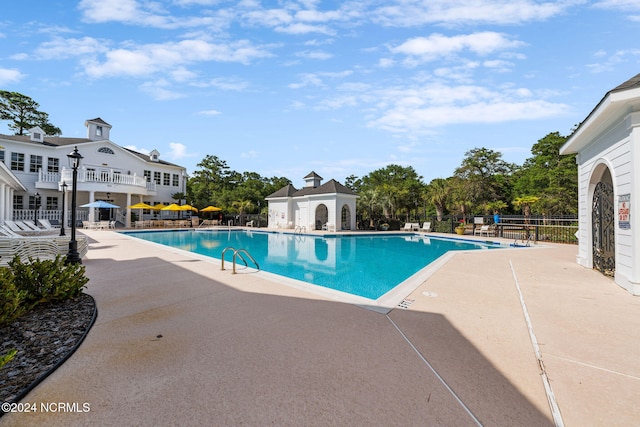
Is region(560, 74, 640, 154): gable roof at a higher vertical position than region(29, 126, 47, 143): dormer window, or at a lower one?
lower

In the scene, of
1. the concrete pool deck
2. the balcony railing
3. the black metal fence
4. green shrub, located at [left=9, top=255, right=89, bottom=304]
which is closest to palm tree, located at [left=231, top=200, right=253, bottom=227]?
the balcony railing

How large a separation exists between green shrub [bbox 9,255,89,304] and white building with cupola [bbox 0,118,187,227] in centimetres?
1990

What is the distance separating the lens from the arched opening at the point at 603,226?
7371mm

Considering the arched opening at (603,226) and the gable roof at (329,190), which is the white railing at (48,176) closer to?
the gable roof at (329,190)

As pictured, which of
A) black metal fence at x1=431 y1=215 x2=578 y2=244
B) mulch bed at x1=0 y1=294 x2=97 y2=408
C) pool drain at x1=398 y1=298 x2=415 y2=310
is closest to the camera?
mulch bed at x1=0 y1=294 x2=97 y2=408

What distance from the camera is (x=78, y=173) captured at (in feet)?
76.7

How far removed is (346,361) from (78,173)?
Answer: 93.6 ft

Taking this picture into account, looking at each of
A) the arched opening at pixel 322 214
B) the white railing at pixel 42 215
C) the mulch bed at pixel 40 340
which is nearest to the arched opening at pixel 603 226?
the mulch bed at pixel 40 340

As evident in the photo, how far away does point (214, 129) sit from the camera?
1922 centimetres

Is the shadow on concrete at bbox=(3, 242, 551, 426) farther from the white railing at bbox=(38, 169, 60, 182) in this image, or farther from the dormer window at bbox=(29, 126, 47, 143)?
the dormer window at bbox=(29, 126, 47, 143)

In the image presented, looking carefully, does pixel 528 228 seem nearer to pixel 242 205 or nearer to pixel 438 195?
pixel 438 195

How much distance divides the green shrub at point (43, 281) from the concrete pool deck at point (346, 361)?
52 centimetres

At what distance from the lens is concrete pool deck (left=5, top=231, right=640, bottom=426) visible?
2.21 meters

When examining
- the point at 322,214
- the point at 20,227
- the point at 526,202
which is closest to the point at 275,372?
the point at 20,227
